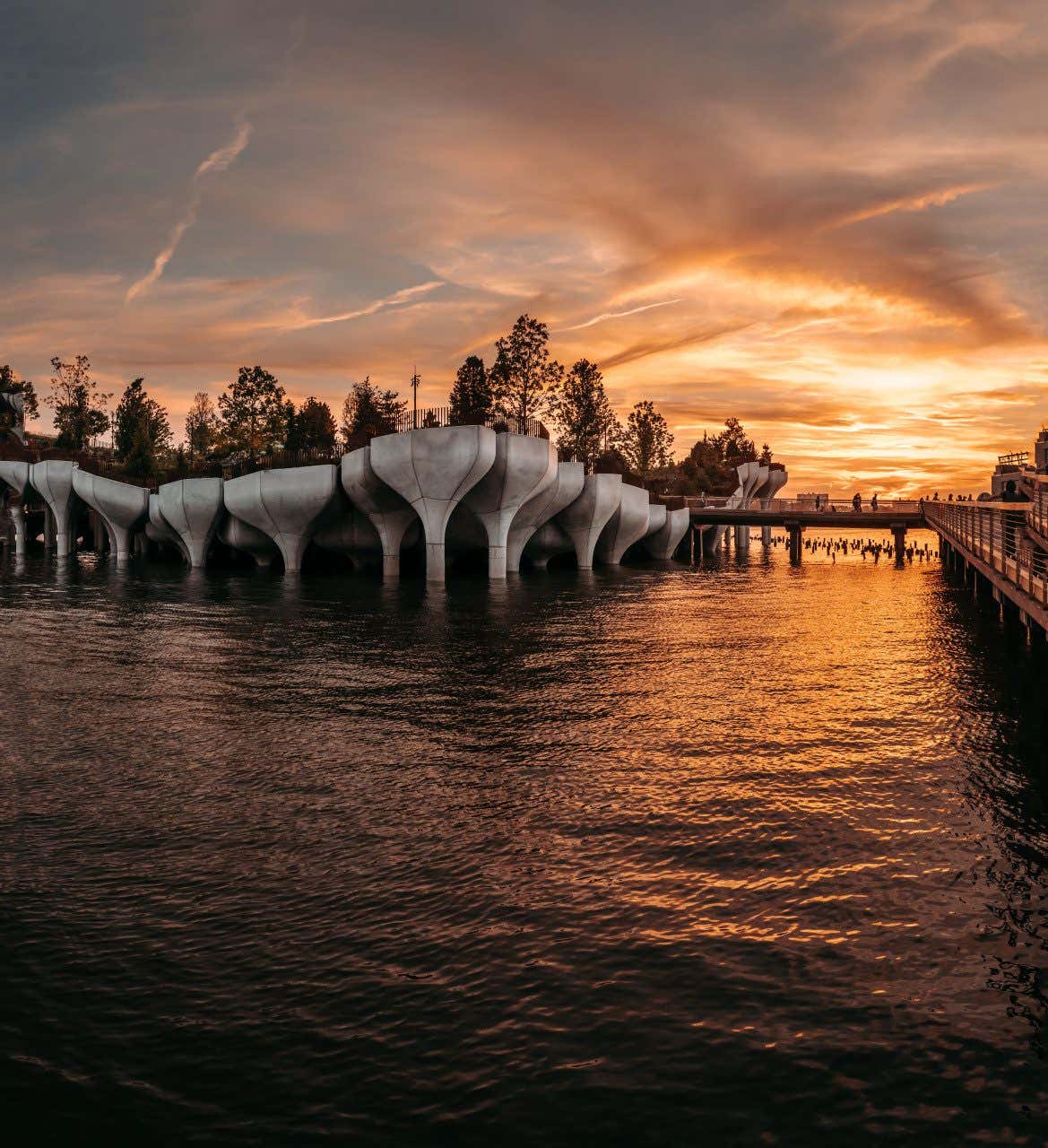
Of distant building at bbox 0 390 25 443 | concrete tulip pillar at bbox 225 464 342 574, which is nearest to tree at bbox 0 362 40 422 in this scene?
distant building at bbox 0 390 25 443

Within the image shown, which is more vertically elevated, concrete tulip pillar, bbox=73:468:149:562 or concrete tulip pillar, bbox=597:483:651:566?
concrete tulip pillar, bbox=73:468:149:562

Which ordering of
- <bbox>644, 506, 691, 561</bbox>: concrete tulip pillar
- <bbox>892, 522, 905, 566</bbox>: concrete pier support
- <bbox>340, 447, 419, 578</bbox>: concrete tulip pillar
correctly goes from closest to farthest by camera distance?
<bbox>340, 447, 419, 578</bbox>: concrete tulip pillar, <bbox>644, 506, 691, 561</bbox>: concrete tulip pillar, <bbox>892, 522, 905, 566</bbox>: concrete pier support

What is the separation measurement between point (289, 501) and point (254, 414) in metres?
44.5

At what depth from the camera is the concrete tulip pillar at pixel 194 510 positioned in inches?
2415

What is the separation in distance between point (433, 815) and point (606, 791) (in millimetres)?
2511

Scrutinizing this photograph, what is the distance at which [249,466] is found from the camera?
5775cm

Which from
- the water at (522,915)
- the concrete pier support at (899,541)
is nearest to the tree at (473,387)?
the concrete pier support at (899,541)

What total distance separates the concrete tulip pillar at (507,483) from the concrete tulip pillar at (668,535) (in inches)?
1092

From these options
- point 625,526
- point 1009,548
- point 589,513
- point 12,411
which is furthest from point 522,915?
point 12,411

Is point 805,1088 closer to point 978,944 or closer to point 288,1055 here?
point 978,944

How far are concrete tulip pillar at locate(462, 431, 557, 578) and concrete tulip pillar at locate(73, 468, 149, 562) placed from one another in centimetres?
3347

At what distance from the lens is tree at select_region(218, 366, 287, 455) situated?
3681 inches

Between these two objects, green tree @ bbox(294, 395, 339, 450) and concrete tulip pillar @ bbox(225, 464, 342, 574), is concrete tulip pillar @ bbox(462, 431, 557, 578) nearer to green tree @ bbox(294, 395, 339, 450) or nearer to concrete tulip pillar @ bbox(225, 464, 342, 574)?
concrete tulip pillar @ bbox(225, 464, 342, 574)

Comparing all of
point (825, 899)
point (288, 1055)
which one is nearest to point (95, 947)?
point (288, 1055)
